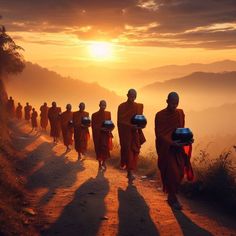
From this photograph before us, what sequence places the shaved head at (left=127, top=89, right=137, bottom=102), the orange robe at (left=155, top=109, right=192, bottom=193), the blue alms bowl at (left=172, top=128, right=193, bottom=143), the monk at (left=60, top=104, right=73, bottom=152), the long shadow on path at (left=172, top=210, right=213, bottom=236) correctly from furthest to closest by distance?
the monk at (left=60, top=104, right=73, bottom=152) < the shaved head at (left=127, top=89, right=137, bottom=102) < the orange robe at (left=155, top=109, right=192, bottom=193) < the blue alms bowl at (left=172, top=128, right=193, bottom=143) < the long shadow on path at (left=172, top=210, right=213, bottom=236)

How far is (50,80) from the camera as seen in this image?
183250 millimetres

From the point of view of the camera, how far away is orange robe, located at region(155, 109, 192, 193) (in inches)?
385

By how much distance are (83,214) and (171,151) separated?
2261 mm

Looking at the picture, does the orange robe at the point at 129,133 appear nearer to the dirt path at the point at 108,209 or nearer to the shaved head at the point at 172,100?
the dirt path at the point at 108,209

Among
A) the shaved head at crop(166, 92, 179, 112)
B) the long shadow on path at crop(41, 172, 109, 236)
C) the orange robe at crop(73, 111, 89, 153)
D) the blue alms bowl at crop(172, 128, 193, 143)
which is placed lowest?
the long shadow on path at crop(41, 172, 109, 236)

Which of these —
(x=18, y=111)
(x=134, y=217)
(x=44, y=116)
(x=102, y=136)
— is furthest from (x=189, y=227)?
(x=18, y=111)

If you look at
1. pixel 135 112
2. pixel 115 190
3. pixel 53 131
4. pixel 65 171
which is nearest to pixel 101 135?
pixel 65 171

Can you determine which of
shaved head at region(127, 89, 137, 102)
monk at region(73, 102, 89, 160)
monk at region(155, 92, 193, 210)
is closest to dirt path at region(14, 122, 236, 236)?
monk at region(155, 92, 193, 210)

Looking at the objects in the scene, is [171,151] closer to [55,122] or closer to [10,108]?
[55,122]

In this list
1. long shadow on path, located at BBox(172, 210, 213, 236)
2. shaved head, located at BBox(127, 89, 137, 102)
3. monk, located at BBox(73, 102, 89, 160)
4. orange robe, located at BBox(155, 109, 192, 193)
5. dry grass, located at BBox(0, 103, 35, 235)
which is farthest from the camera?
monk, located at BBox(73, 102, 89, 160)

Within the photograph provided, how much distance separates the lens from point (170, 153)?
32.2 ft

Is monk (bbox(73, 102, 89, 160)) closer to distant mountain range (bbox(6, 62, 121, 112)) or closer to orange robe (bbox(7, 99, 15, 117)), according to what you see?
orange robe (bbox(7, 99, 15, 117))

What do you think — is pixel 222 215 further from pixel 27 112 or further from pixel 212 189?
pixel 27 112

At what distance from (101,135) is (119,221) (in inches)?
257
